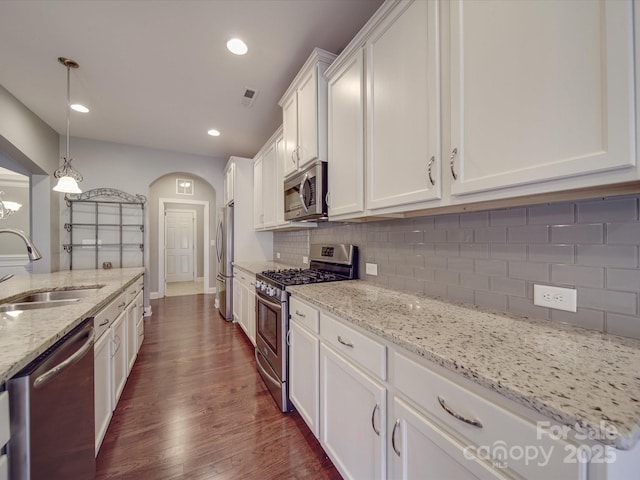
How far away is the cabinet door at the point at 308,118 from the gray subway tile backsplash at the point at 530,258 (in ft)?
2.77

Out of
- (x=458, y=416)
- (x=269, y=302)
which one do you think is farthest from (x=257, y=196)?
(x=458, y=416)

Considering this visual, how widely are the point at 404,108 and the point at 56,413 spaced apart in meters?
1.88

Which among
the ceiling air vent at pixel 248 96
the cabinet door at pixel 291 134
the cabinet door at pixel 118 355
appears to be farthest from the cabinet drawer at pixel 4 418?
the ceiling air vent at pixel 248 96

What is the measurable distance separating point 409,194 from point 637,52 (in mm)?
731

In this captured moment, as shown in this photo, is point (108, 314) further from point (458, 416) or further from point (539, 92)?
point (539, 92)

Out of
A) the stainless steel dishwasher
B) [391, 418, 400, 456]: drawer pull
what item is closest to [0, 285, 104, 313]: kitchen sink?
the stainless steel dishwasher

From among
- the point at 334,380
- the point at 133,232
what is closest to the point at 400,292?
the point at 334,380

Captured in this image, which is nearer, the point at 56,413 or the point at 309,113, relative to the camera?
the point at 56,413

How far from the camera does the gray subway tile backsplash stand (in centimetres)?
84

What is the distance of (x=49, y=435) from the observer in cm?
87

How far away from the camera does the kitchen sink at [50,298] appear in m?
1.67

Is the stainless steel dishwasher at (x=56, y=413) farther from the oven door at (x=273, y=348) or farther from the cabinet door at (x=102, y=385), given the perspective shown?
the oven door at (x=273, y=348)

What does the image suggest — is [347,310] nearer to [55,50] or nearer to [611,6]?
[611,6]

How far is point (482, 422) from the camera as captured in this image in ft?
2.08
